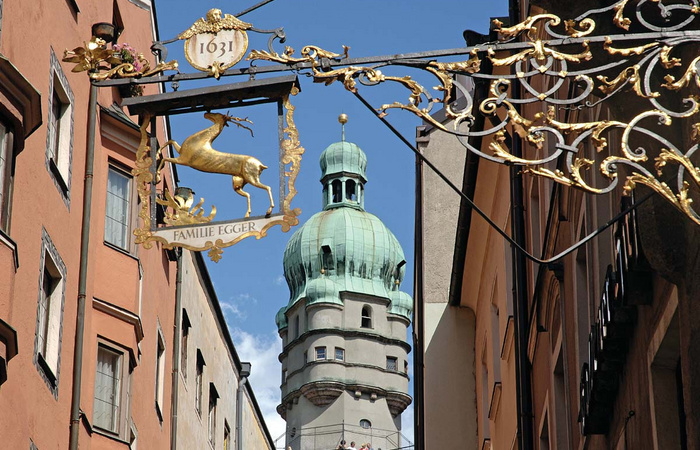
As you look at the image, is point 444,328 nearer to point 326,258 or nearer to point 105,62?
point 105,62

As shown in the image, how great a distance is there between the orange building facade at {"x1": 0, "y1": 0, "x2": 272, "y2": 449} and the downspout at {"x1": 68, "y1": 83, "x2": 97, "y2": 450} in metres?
0.02

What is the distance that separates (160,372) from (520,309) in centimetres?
1027

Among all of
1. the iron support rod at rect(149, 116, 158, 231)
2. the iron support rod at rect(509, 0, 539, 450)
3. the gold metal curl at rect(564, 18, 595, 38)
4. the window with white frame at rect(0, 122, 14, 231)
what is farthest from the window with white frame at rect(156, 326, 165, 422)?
the gold metal curl at rect(564, 18, 595, 38)

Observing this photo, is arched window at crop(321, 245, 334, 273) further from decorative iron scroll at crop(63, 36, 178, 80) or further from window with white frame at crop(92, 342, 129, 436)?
decorative iron scroll at crop(63, 36, 178, 80)

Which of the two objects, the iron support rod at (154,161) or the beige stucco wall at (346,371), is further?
the beige stucco wall at (346,371)

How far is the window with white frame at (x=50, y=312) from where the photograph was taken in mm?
19406

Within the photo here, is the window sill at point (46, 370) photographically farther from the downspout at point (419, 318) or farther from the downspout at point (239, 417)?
the downspout at point (239, 417)

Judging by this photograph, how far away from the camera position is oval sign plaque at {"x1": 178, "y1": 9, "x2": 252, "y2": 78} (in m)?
9.05

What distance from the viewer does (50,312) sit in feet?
66.4

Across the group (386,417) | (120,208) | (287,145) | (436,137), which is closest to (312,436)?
(386,417)

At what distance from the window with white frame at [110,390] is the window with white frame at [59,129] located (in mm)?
3372

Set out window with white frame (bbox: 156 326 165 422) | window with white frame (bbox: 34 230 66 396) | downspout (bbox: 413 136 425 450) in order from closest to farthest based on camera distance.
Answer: window with white frame (bbox: 34 230 66 396), window with white frame (bbox: 156 326 165 422), downspout (bbox: 413 136 425 450)

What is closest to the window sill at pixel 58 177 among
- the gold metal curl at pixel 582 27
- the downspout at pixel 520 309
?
the downspout at pixel 520 309

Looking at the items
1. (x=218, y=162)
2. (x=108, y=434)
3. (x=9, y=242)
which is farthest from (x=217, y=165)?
(x=108, y=434)
